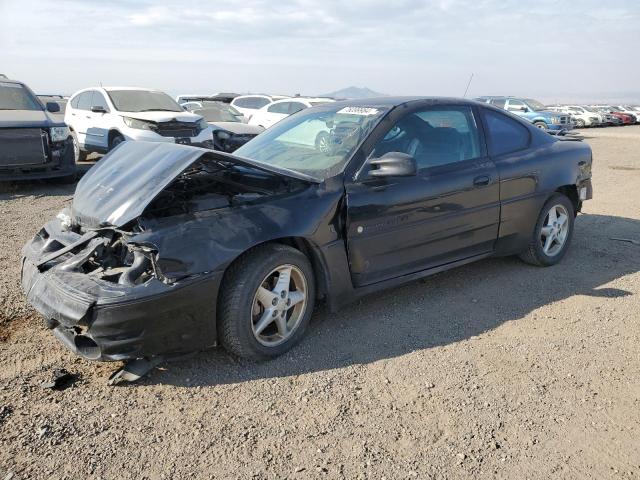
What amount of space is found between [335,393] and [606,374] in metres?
1.65

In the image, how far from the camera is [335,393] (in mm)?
2957

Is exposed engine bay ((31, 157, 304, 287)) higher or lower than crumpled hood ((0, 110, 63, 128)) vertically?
lower

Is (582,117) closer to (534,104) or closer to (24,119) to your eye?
(534,104)

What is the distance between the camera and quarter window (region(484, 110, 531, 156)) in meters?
4.50

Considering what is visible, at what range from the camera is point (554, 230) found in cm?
501

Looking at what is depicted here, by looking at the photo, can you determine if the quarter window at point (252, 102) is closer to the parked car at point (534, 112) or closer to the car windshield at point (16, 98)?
the car windshield at point (16, 98)

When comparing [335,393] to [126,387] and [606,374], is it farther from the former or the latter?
[606,374]

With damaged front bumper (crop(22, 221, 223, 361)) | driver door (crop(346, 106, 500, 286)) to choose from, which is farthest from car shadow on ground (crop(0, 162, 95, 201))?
driver door (crop(346, 106, 500, 286))

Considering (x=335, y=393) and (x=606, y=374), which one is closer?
(x=335, y=393)

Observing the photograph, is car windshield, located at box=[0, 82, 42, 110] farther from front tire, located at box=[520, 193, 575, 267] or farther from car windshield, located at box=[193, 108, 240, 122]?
front tire, located at box=[520, 193, 575, 267]

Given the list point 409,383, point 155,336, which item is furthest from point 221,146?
point 409,383

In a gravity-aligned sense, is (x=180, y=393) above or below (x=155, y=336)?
below

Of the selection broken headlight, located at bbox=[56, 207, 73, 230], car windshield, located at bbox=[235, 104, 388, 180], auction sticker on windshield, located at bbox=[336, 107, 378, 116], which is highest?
auction sticker on windshield, located at bbox=[336, 107, 378, 116]

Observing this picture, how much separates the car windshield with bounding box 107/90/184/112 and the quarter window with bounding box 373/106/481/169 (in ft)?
26.3
